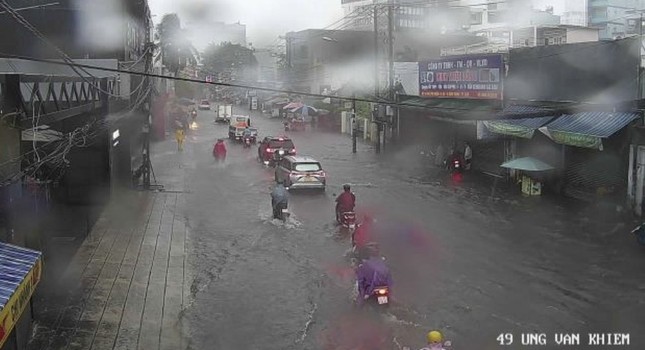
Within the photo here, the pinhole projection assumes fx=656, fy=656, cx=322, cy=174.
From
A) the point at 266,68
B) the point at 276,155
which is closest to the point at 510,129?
the point at 276,155

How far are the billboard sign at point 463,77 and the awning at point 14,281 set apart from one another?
19925 millimetres

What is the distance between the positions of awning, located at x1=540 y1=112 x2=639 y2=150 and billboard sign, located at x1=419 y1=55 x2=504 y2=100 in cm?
400

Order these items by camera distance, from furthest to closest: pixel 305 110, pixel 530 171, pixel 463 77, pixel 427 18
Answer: pixel 427 18 < pixel 305 110 < pixel 463 77 < pixel 530 171

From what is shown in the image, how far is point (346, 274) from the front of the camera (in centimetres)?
1293

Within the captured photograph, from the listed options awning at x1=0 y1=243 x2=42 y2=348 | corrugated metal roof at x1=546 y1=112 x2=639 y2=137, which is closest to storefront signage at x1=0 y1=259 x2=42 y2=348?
awning at x1=0 y1=243 x2=42 y2=348

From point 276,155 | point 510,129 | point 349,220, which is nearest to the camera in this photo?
point 349,220

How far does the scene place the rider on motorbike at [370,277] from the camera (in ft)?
33.4

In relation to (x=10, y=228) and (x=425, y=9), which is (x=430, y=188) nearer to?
(x=10, y=228)

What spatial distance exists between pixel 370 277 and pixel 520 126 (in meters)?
14.3

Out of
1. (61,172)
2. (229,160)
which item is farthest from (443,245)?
(229,160)

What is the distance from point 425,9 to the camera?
6906 centimetres

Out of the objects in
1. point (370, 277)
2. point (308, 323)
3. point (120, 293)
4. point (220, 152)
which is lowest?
point (308, 323)

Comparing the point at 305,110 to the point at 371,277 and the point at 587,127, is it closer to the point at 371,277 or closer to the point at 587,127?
the point at 587,127

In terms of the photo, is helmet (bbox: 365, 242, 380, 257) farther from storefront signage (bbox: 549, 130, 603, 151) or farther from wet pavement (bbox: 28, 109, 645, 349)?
storefront signage (bbox: 549, 130, 603, 151)
